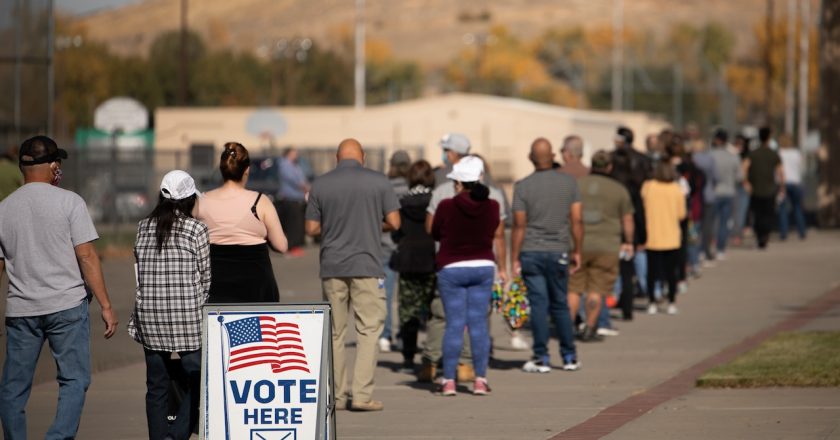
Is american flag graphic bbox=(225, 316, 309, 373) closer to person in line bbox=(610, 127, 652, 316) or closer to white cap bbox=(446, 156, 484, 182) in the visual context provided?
white cap bbox=(446, 156, 484, 182)

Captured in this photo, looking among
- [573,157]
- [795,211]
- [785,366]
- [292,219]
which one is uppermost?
[573,157]

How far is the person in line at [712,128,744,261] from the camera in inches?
947

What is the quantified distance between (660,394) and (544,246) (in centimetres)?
191

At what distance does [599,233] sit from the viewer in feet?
51.5

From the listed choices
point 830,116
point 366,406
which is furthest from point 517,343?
point 830,116

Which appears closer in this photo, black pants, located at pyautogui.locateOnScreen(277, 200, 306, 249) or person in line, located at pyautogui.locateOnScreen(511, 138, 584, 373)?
person in line, located at pyautogui.locateOnScreen(511, 138, 584, 373)

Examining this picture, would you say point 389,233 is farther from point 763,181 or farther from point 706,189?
point 763,181

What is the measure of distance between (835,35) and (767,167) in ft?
26.8

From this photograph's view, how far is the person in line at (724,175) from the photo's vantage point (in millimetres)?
24062

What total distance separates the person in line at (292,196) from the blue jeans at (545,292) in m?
14.8

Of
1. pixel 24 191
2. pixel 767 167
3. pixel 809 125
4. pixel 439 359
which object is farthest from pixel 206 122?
pixel 809 125

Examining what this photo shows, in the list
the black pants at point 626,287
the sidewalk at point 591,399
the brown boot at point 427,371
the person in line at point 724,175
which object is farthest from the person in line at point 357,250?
the person in line at point 724,175

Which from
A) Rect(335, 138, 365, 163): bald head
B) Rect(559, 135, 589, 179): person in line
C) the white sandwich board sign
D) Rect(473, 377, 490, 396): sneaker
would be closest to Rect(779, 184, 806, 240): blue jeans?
Rect(559, 135, 589, 179): person in line

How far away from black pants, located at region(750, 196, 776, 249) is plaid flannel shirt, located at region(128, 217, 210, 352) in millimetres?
18754
